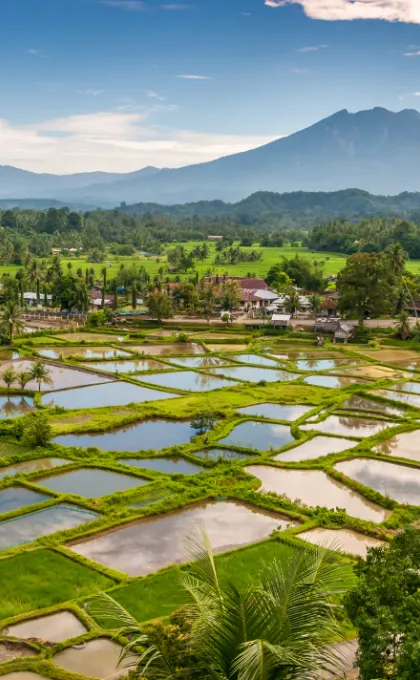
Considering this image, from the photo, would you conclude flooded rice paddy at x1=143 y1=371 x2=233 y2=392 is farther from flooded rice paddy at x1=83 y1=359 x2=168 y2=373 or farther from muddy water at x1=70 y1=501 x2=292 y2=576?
muddy water at x1=70 y1=501 x2=292 y2=576

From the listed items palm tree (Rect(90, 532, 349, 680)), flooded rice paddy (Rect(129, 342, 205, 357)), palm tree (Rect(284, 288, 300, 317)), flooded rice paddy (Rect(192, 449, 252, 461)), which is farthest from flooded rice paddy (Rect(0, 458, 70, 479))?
palm tree (Rect(284, 288, 300, 317))

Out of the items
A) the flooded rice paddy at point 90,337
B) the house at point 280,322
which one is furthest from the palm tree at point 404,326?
the flooded rice paddy at point 90,337

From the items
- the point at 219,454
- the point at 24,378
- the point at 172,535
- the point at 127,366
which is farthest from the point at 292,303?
the point at 172,535

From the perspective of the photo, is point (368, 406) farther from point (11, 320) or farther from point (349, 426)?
point (11, 320)

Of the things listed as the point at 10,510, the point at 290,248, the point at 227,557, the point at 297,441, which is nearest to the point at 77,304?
the point at 297,441

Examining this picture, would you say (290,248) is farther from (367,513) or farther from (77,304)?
(367,513)
